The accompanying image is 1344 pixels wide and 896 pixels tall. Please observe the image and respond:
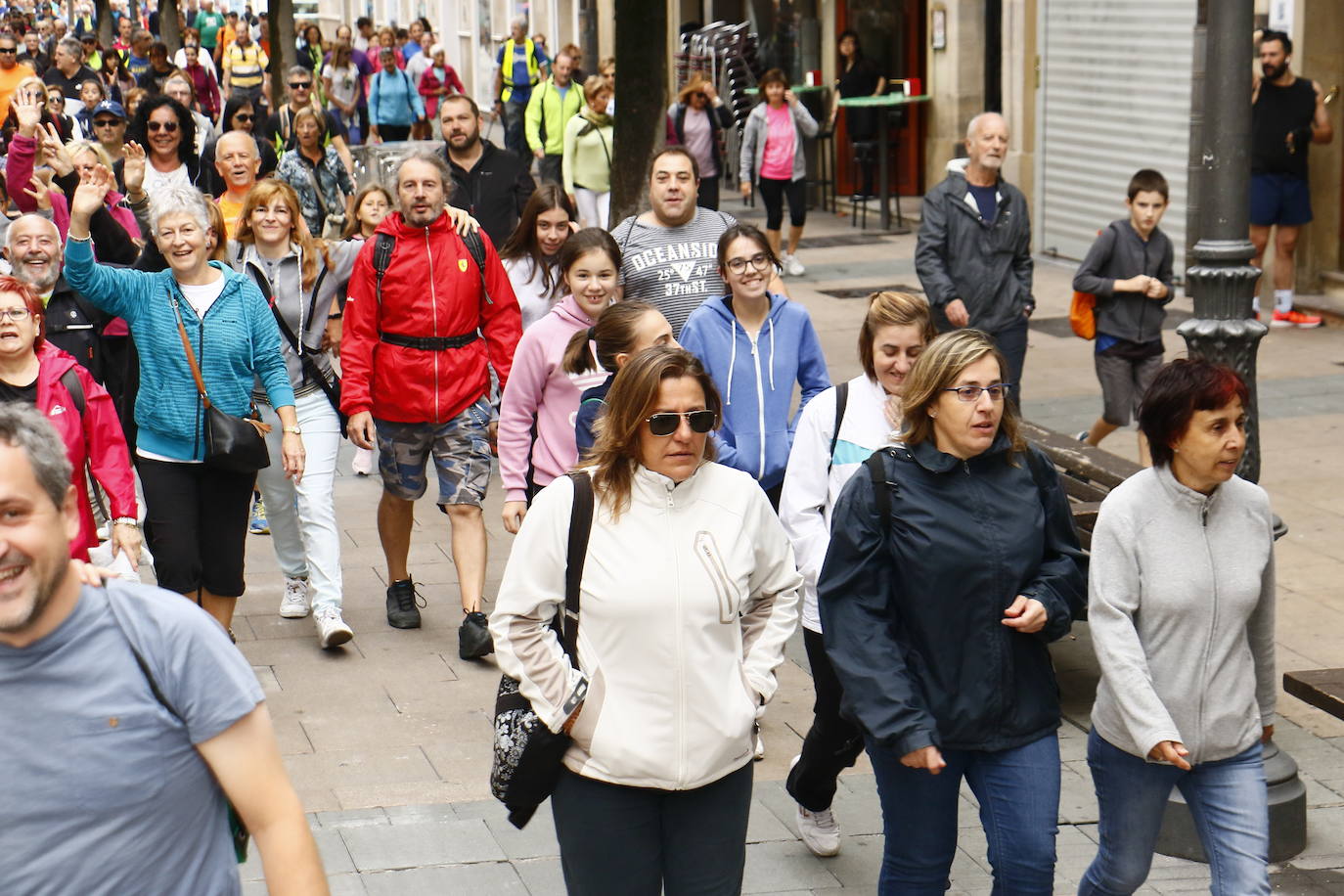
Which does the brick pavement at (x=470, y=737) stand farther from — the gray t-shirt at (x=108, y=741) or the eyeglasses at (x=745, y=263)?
the gray t-shirt at (x=108, y=741)

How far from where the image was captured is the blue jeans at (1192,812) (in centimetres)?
430

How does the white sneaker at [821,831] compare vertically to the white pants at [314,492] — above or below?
below

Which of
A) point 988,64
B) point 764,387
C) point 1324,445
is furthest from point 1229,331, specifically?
point 988,64

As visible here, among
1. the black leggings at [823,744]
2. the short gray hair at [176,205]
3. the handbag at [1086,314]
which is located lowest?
the black leggings at [823,744]

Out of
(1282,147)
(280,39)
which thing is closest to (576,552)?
(1282,147)

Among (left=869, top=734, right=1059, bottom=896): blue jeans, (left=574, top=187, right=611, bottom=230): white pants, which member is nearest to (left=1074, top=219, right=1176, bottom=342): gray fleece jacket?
(left=869, top=734, right=1059, bottom=896): blue jeans

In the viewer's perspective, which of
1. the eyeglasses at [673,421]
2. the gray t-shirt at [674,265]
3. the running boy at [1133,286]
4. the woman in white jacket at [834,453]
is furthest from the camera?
the running boy at [1133,286]

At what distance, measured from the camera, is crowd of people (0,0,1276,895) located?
2.78m

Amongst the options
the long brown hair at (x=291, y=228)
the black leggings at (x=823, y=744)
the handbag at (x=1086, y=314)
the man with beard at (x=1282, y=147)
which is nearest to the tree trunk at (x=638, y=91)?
the handbag at (x=1086, y=314)

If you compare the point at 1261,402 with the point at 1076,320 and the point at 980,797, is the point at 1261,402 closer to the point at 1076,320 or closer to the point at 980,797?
the point at 1076,320

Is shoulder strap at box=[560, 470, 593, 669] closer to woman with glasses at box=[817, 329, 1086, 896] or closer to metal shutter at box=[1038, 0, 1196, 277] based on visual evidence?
woman with glasses at box=[817, 329, 1086, 896]

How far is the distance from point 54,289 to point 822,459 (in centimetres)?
367

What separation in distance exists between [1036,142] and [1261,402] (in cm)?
732

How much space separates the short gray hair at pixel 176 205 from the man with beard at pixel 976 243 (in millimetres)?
3675
